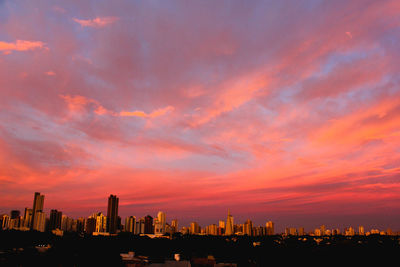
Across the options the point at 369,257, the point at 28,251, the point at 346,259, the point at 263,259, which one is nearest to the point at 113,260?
the point at 28,251

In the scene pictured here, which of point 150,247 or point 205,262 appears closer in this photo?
point 205,262

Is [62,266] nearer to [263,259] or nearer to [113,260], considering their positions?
[113,260]

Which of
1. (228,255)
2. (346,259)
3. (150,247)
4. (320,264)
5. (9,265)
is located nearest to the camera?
(9,265)

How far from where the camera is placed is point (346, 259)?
77500 mm

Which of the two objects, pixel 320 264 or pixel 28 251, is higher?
pixel 28 251

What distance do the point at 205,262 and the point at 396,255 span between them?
56.4 m

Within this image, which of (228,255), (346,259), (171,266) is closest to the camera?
(171,266)

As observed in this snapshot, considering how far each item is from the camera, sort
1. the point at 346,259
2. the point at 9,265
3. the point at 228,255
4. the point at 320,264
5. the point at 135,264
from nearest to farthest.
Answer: the point at 9,265 < the point at 135,264 < the point at 320,264 < the point at 346,259 < the point at 228,255

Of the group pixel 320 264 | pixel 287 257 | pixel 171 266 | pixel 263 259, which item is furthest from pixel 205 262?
pixel 320 264

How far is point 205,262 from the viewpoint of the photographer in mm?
73875

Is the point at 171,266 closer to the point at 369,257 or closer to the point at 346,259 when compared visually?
the point at 346,259

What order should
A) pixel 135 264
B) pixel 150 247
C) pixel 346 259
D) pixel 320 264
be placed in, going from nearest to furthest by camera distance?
pixel 135 264, pixel 320 264, pixel 346 259, pixel 150 247

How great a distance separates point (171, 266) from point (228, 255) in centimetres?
3462

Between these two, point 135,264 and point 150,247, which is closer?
point 135,264
